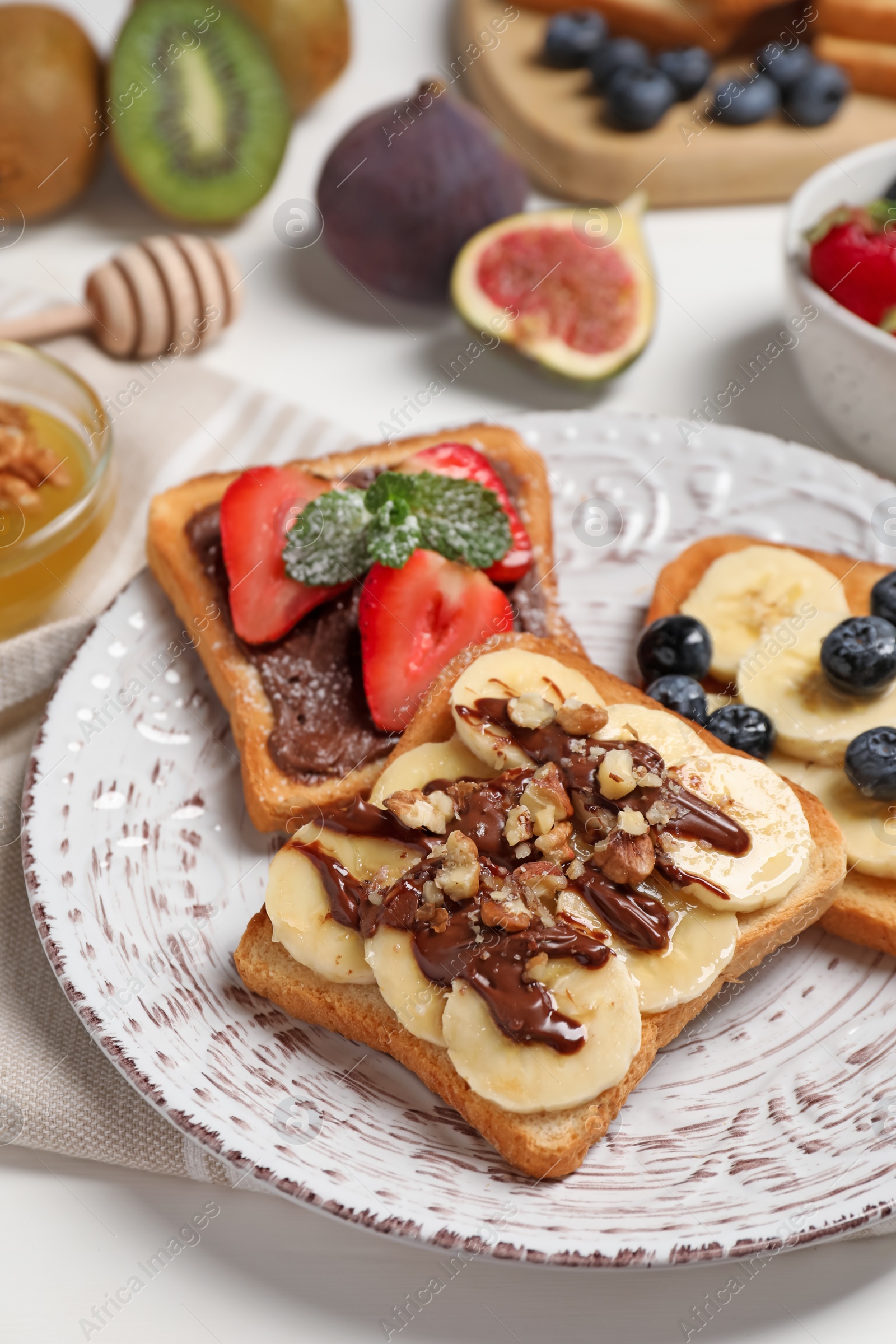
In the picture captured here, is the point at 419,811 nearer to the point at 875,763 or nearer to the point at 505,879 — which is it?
the point at 505,879

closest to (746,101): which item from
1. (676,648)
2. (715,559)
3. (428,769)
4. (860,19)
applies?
(860,19)

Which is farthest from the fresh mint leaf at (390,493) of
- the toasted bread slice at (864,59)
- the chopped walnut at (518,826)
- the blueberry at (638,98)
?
the toasted bread slice at (864,59)

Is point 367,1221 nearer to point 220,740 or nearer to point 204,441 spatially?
point 220,740

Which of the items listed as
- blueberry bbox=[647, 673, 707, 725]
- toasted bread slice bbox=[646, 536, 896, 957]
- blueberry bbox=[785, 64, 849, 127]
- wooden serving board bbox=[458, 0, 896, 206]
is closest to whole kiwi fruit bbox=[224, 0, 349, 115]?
wooden serving board bbox=[458, 0, 896, 206]

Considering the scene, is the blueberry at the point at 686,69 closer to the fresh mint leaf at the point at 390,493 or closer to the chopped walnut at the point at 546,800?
the fresh mint leaf at the point at 390,493

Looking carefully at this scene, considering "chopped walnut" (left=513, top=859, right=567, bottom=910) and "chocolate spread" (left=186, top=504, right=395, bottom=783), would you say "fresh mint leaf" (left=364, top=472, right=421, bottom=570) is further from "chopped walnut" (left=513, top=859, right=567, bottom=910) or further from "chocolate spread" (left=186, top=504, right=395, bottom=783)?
"chopped walnut" (left=513, top=859, right=567, bottom=910)

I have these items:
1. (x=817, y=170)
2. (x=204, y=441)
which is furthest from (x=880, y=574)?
(x=817, y=170)
